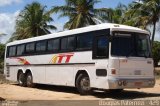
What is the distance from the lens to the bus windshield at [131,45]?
16594 mm

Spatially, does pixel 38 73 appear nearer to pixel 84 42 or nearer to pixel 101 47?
pixel 84 42

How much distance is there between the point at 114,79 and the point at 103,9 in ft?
91.6

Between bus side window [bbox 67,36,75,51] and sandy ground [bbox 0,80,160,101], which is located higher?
bus side window [bbox 67,36,75,51]

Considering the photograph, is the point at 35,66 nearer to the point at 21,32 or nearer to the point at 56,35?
the point at 56,35

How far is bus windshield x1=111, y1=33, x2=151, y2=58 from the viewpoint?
1659 centimetres

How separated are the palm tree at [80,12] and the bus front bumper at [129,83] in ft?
84.2

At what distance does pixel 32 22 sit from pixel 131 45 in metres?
34.9

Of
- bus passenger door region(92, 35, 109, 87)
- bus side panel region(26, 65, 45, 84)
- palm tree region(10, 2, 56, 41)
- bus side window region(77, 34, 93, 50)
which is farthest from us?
palm tree region(10, 2, 56, 41)

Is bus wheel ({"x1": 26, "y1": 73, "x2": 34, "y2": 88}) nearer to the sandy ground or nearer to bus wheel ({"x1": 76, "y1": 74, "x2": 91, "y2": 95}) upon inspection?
the sandy ground

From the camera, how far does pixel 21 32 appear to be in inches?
1992

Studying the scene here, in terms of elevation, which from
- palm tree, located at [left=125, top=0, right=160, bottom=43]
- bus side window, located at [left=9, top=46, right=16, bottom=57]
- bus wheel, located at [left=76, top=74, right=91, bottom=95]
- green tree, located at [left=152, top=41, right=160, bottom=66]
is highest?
palm tree, located at [left=125, top=0, right=160, bottom=43]

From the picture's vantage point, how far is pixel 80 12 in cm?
4331

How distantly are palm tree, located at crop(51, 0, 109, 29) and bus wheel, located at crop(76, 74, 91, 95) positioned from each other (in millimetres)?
24267

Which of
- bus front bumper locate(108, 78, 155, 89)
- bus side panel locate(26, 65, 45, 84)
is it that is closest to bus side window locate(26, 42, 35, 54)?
bus side panel locate(26, 65, 45, 84)
